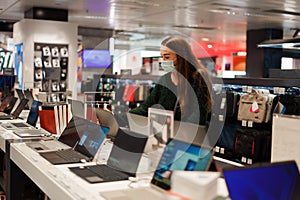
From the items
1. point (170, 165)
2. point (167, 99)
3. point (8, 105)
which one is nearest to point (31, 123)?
point (8, 105)

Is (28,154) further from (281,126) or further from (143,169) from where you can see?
(281,126)

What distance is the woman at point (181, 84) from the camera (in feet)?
9.53

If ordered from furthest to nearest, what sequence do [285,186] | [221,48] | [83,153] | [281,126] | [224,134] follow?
[221,48] < [224,134] < [83,153] < [281,126] < [285,186]

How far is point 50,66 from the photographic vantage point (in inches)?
416

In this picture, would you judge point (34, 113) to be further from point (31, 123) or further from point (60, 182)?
point (60, 182)

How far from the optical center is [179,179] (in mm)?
1460

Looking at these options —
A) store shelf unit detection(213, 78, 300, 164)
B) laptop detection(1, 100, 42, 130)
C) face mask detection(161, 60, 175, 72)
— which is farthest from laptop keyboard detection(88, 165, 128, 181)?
store shelf unit detection(213, 78, 300, 164)

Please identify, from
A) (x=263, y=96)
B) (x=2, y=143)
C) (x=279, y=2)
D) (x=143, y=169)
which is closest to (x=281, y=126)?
(x=143, y=169)

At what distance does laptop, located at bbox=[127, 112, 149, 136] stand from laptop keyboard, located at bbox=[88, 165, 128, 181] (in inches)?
11.6

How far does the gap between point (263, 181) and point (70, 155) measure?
1614 mm

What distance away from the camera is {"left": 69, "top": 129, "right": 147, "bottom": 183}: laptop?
88.6 inches

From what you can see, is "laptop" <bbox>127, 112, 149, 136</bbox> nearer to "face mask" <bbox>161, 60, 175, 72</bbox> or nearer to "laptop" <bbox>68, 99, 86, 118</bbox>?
"face mask" <bbox>161, 60, 175, 72</bbox>

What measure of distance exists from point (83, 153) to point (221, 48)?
2028 cm

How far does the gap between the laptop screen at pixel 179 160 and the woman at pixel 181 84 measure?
0.86 metres
